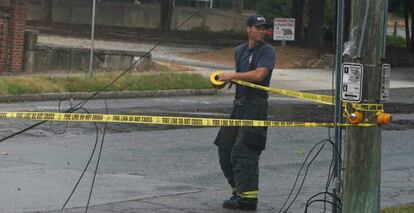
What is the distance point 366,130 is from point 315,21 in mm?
31408

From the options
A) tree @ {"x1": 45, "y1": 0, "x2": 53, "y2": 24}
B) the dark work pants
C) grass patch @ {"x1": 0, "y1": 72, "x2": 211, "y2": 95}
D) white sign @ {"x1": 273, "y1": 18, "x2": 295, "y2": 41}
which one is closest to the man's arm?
the dark work pants

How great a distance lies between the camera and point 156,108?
1847cm

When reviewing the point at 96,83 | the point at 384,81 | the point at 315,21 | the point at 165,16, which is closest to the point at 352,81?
the point at 384,81

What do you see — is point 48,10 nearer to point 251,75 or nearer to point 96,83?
point 96,83

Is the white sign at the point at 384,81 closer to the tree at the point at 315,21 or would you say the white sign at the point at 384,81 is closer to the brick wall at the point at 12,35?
the brick wall at the point at 12,35

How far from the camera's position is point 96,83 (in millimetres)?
21531

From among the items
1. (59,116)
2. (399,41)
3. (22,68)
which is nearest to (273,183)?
(59,116)

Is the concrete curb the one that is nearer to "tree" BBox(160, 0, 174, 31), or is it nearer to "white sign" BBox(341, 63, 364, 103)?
"white sign" BBox(341, 63, 364, 103)

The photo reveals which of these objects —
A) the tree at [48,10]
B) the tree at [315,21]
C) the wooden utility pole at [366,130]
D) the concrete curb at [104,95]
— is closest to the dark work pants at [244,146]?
the wooden utility pole at [366,130]

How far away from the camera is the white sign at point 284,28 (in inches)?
1248

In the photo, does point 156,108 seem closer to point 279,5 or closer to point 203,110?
point 203,110

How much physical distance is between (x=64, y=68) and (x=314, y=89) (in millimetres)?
7645

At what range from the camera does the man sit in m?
7.86

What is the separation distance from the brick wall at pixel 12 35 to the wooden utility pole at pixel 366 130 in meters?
19.0
